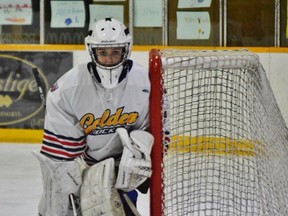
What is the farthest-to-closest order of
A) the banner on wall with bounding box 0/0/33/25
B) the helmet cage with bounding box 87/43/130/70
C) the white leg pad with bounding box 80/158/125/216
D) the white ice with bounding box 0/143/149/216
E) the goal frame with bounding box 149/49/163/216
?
the banner on wall with bounding box 0/0/33/25 < the white ice with bounding box 0/143/149/216 < the helmet cage with bounding box 87/43/130/70 < the white leg pad with bounding box 80/158/125/216 < the goal frame with bounding box 149/49/163/216

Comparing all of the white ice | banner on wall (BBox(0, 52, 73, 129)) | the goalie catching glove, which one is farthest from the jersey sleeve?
banner on wall (BBox(0, 52, 73, 129))

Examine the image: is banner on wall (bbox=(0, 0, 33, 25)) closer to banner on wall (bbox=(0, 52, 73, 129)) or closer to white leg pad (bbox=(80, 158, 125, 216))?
banner on wall (bbox=(0, 52, 73, 129))

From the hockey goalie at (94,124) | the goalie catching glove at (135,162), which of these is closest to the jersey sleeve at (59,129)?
the hockey goalie at (94,124)

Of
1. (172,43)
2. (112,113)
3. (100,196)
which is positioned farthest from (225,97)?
(172,43)

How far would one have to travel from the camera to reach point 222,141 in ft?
8.45

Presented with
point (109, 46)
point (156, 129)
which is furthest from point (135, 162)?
point (109, 46)

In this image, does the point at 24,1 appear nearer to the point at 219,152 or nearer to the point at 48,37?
the point at 48,37

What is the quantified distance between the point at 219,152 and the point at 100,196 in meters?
0.52

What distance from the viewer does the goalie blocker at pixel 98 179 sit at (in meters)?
2.12

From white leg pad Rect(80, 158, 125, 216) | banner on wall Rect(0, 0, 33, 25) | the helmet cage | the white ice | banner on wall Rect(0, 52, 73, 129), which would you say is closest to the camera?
white leg pad Rect(80, 158, 125, 216)

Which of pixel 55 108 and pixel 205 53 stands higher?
pixel 205 53

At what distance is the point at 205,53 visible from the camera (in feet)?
7.20

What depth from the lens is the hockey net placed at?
7.37 feet

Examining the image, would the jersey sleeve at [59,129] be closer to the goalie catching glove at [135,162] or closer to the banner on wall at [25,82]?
the goalie catching glove at [135,162]
